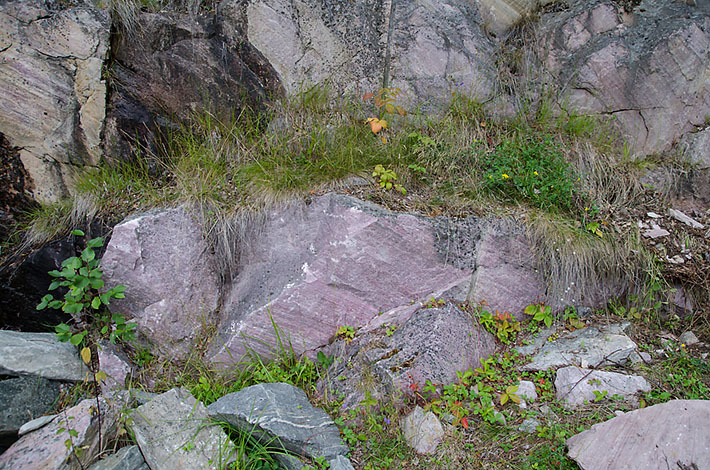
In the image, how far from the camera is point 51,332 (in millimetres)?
2955

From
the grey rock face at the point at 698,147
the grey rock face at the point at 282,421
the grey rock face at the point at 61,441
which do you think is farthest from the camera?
the grey rock face at the point at 698,147

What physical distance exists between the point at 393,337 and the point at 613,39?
9.93 ft

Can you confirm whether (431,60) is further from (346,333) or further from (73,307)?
(73,307)

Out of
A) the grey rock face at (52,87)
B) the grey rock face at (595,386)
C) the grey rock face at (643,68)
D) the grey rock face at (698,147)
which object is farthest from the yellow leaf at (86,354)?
the grey rock face at (698,147)

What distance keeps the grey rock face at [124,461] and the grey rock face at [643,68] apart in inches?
151

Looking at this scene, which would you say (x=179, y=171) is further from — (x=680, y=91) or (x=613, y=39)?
(x=680, y=91)

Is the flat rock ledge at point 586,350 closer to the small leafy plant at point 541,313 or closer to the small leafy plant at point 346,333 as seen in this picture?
the small leafy plant at point 541,313

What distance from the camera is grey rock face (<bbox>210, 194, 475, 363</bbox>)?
114 inches

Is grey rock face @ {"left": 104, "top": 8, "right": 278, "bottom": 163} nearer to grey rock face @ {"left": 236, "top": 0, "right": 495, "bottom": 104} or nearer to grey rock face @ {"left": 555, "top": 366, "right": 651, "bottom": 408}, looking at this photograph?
grey rock face @ {"left": 236, "top": 0, "right": 495, "bottom": 104}

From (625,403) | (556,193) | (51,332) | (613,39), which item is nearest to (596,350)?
(625,403)

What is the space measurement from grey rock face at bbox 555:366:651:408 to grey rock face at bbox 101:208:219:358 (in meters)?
2.23

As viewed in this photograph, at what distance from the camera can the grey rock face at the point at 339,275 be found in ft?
9.46

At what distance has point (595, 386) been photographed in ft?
8.38

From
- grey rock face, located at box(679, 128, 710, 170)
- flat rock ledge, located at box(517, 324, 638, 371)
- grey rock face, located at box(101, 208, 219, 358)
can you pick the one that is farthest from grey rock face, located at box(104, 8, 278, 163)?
grey rock face, located at box(679, 128, 710, 170)
